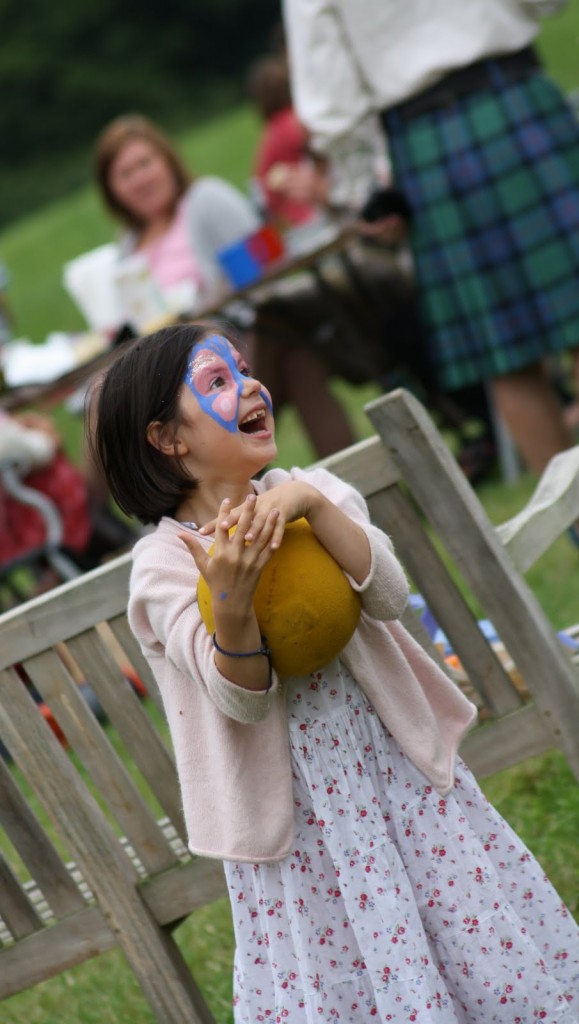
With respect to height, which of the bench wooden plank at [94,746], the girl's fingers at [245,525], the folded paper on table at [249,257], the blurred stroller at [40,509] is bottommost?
the blurred stroller at [40,509]

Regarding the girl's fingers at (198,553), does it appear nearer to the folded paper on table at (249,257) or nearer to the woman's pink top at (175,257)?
the folded paper on table at (249,257)

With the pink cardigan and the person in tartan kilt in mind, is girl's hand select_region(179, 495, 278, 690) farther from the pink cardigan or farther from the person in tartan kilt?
the person in tartan kilt

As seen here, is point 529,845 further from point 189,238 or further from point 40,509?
point 189,238

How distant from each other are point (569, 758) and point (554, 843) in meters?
0.68

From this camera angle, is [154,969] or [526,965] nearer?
[526,965]

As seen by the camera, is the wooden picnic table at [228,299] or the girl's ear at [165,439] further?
the wooden picnic table at [228,299]

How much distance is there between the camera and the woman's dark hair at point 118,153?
20.4 ft

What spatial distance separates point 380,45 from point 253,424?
2.42 metres

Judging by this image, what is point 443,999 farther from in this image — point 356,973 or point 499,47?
point 499,47

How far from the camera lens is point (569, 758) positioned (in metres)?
2.42

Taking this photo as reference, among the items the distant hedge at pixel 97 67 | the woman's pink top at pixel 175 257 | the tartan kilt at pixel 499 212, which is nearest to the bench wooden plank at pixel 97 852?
the tartan kilt at pixel 499 212

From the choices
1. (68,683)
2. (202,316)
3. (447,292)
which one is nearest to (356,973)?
(68,683)

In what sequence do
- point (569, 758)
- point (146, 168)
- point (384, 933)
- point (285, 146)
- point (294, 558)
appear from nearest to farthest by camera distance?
1. point (294, 558)
2. point (384, 933)
3. point (569, 758)
4. point (146, 168)
5. point (285, 146)

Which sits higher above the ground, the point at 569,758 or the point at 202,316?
the point at 202,316
